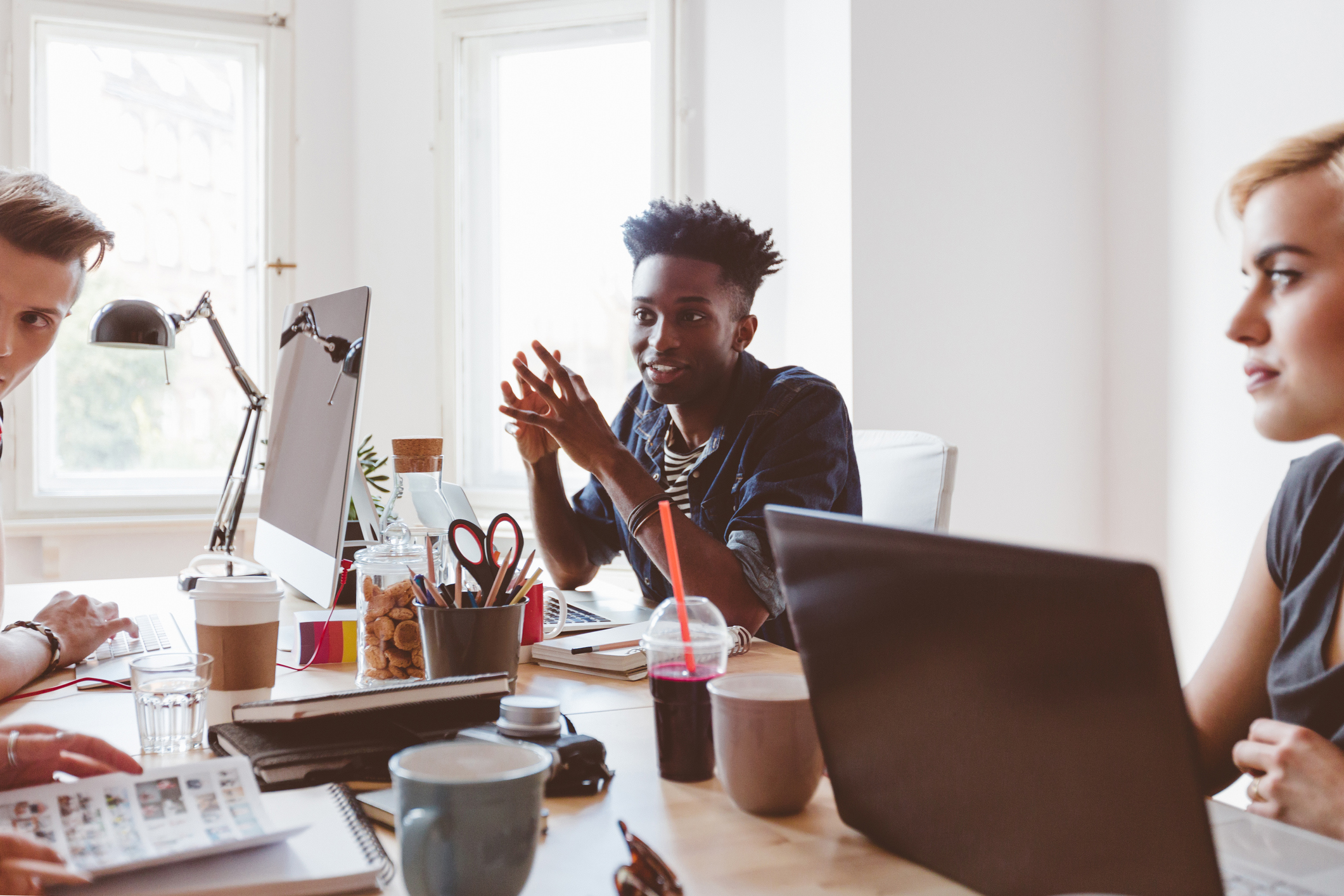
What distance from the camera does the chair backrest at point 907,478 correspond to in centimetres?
162

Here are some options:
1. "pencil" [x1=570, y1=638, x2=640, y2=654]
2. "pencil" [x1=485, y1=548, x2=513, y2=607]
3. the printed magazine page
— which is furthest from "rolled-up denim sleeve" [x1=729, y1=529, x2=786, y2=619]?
the printed magazine page

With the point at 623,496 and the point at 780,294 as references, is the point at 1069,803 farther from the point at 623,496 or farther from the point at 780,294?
the point at 780,294

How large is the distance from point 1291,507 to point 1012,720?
2.35 feet

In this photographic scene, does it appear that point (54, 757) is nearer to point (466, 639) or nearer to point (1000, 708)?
point (466, 639)

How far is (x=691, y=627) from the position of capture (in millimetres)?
891

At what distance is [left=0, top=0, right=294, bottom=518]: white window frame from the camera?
310 centimetres

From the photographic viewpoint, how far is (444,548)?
1.40m

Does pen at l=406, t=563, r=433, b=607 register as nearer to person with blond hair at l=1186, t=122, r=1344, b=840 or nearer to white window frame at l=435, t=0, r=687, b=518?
person with blond hair at l=1186, t=122, r=1344, b=840

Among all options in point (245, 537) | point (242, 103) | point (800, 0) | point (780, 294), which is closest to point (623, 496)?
point (780, 294)

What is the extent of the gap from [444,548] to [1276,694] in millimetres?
1012

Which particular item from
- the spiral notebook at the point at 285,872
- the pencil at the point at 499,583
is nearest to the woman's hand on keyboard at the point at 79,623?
the pencil at the point at 499,583

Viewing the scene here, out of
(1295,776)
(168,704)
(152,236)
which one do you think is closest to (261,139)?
(152,236)

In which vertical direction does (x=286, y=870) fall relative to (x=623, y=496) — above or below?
below

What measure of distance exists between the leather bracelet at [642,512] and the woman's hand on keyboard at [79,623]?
71 cm
